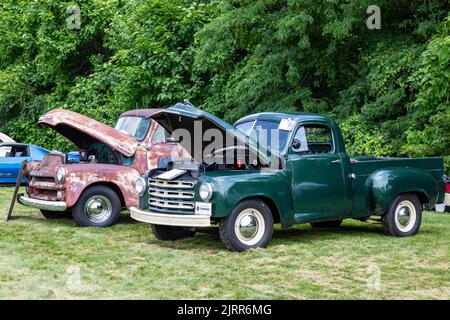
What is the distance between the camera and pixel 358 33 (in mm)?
17672

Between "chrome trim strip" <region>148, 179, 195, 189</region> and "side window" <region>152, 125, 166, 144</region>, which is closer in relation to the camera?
"chrome trim strip" <region>148, 179, 195, 189</region>

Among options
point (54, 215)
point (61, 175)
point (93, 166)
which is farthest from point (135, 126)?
point (54, 215)

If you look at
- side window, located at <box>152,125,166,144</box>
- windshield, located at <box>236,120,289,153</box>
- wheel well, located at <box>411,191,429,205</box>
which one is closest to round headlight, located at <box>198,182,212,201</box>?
windshield, located at <box>236,120,289,153</box>

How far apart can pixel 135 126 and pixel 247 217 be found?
170 inches

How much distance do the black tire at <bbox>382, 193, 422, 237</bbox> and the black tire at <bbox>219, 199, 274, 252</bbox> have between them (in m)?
2.13

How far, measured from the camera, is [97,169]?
11570mm

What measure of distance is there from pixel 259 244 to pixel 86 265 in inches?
88.8

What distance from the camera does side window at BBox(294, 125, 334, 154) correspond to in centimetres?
990

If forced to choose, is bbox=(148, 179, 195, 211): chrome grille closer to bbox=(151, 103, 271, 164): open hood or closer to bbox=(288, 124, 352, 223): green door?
bbox=(151, 103, 271, 164): open hood

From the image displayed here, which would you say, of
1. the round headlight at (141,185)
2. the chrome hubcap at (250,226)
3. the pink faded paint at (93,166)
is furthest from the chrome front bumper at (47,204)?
the chrome hubcap at (250,226)

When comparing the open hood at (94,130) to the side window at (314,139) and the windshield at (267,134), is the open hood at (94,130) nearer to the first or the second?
the windshield at (267,134)

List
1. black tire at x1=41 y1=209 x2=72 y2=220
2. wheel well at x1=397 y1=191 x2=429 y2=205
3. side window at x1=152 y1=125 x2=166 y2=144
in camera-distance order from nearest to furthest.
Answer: wheel well at x1=397 y1=191 x2=429 y2=205
side window at x1=152 y1=125 x2=166 y2=144
black tire at x1=41 y1=209 x2=72 y2=220

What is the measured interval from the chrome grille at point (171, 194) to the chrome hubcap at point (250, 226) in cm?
65

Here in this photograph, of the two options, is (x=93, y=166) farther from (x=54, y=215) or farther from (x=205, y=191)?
(x=205, y=191)
